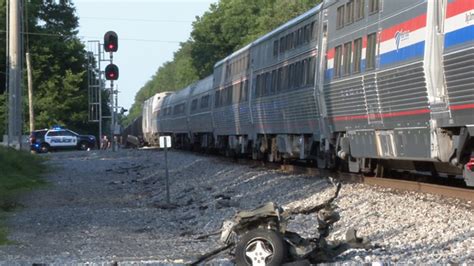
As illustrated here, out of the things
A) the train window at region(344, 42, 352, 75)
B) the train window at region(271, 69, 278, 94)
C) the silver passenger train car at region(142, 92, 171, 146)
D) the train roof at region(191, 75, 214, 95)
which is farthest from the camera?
the silver passenger train car at region(142, 92, 171, 146)

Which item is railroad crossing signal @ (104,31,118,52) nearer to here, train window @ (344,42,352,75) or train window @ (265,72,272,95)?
train window @ (265,72,272,95)

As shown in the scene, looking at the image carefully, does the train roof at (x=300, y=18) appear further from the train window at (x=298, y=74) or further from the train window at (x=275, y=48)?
the train window at (x=298, y=74)

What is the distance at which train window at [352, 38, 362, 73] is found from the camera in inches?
649

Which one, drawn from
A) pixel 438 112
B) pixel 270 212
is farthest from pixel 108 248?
pixel 438 112

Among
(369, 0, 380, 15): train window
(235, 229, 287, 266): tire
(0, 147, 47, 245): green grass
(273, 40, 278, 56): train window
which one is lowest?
(0, 147, 47, 245): green grass

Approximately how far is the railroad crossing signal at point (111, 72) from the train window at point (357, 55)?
1886cm

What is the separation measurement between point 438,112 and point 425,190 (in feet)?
10.1

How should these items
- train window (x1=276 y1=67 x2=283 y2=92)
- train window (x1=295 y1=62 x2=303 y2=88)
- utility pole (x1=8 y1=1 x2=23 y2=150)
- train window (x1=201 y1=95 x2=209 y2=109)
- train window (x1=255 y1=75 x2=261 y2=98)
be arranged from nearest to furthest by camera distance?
train window (x1=295 y1=62 x2=303 y2=88) → train window (x1=276 y1=67 x2=283 y2=92) → train window (x1=255 y1=75 x2=261 y2=98) → utility pole (x1=8 y1=1 x2=23 y2=150) → train window (x1=201 y1=95 x2=209 y2=109)

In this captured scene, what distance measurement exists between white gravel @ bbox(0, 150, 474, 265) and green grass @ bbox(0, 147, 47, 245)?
41 cm

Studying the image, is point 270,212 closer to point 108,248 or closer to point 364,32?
point 108,248

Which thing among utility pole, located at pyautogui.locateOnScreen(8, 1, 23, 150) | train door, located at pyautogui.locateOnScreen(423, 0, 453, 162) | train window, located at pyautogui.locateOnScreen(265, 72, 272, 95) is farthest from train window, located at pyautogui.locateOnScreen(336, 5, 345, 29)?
utility pole, located at pyautogui.locateOnScreen(8, 1, 23, 150)

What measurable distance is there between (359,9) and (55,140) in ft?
137

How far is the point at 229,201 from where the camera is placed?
1711cm

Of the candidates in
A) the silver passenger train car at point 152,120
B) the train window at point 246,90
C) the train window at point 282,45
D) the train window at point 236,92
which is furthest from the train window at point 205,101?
the silver passenger train car at point 152,120
